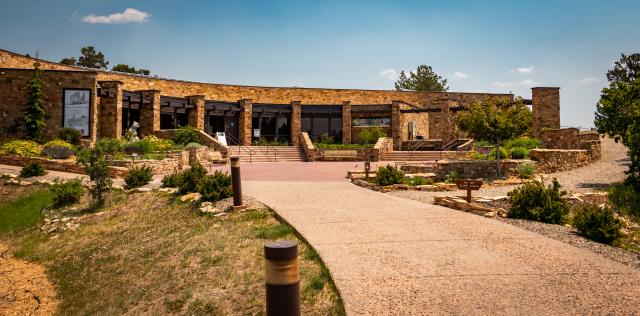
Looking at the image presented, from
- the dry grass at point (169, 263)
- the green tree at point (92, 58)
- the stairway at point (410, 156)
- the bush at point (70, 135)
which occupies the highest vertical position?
the green tree at point (92, 58)

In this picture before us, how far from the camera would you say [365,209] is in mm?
10391

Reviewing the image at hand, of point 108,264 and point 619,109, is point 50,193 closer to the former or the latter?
point 108,264

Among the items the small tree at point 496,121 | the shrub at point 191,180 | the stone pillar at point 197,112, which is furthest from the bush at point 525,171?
the stone pillar at point 197,112

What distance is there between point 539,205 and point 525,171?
8663 millimetres

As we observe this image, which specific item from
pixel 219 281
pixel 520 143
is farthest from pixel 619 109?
pixel 219 281

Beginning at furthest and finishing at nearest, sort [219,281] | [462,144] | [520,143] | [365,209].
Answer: [462,144] < [520,143] < [365,209] < [219,281]

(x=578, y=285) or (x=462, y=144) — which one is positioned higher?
(x=462, y=144)

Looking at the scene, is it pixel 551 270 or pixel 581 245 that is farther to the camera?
pixel 581 245

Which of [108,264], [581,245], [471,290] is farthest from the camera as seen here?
[108,264]

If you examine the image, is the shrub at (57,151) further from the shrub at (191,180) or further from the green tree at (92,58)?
the green tree at (92,58)

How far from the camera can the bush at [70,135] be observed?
2456 cm

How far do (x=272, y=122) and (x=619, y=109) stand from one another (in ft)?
102

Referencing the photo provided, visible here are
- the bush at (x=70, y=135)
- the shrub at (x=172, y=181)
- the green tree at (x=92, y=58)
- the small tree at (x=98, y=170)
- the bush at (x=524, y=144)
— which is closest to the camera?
the small tree at (x=98, y=170)

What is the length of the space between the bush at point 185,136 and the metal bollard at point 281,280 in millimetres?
27592
